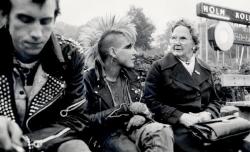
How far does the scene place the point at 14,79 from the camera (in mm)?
2080

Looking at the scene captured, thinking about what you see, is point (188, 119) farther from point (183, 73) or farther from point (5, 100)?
point (5, 100)

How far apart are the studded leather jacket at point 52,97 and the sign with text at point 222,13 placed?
9.14 meters

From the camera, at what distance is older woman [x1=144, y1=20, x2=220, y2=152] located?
12.2 feet

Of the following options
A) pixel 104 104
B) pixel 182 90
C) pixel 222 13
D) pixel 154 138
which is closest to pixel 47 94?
pixel 154 138

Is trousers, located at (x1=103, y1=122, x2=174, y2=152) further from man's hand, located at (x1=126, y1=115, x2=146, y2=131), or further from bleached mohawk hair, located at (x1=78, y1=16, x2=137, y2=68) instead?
bleached mohawk hair, located at (x1=78, y1=16, x2=137, y2=68)

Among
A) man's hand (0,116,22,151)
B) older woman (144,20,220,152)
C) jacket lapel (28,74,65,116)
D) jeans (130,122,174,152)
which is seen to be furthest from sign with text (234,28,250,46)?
man's hand (0,116,22,151)

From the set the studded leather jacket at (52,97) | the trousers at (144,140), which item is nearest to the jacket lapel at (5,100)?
the studded leather jacket at (52,97)

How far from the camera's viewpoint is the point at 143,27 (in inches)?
1572

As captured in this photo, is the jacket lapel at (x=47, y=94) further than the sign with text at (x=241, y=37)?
No

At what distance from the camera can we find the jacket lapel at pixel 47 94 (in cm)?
205

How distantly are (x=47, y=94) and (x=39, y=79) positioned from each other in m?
0.10

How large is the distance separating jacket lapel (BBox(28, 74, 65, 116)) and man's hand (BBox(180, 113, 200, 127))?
6.02ft

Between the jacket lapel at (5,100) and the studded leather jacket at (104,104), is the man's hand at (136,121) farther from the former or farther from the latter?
the jacket lapel at (5,100)

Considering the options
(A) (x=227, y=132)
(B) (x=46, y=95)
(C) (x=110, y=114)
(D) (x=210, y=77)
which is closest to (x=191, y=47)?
(D) (x=210, y=77)
